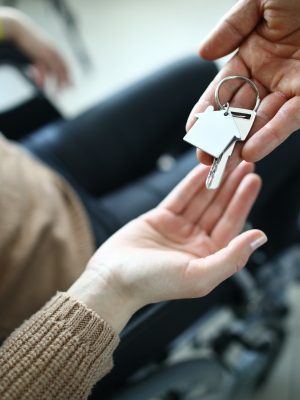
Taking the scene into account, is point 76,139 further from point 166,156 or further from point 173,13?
point 173,13

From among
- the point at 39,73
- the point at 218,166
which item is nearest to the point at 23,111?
the point at 39,73

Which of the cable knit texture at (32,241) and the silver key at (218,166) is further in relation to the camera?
the cable knit texture at (32,241)

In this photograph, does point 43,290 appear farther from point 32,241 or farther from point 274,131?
point 274,131

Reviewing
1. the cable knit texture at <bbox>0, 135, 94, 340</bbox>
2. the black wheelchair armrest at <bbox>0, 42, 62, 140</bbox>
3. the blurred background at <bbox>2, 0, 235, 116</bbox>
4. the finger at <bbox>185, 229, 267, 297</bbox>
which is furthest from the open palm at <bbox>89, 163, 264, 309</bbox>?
the blurred background at <bbox>2, 0, 235, 116</bbox>

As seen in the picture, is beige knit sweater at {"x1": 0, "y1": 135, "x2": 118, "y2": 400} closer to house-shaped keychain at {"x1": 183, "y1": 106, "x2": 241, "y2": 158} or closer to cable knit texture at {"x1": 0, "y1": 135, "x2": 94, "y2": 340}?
cable knit texture at {"x1": 0, "y1": 135, "x2": 94, "y2": 340}

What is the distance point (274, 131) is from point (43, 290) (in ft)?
1.29

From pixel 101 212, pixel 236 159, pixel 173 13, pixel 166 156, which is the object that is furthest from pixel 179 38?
pixel 236 159

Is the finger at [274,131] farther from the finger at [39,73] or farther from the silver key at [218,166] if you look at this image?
the finger at [39,73]

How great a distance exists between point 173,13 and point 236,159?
88 centimetres

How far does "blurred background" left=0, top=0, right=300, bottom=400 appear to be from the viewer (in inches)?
37.3

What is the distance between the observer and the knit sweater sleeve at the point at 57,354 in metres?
0.41

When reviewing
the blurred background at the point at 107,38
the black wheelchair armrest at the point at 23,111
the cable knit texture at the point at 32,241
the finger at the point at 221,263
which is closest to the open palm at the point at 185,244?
the finger at the point at 221,263

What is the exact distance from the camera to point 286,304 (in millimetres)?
954

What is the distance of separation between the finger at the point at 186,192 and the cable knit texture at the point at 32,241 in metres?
0.15
